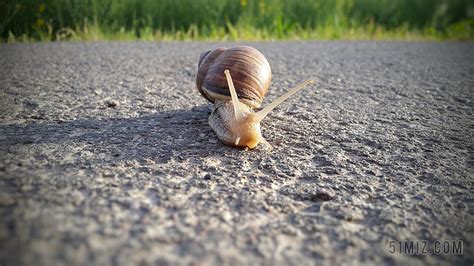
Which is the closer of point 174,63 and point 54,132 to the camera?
point 54,132

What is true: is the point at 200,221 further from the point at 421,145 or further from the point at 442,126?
the point at 442,126

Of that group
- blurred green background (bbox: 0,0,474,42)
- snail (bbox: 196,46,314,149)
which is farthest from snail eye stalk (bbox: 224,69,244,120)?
blurred green background (bbox: 0,0,474,42)

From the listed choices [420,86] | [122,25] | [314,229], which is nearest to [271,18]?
[122,25]

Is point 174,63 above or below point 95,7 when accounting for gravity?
below

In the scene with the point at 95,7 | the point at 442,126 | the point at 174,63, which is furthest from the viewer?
the point at 95,7

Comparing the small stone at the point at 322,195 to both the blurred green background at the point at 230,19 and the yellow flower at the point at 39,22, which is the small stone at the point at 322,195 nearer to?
the blurred green background at the point at 230,19

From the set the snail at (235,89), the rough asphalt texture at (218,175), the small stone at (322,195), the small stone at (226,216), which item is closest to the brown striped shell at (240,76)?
the snail at (235,89)

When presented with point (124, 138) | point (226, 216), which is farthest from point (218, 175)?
point (124, 138)

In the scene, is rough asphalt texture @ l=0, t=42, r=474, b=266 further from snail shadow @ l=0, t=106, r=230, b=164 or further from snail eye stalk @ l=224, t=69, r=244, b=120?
snail eye stalk @ l=224, t=69, r=244, b=120
